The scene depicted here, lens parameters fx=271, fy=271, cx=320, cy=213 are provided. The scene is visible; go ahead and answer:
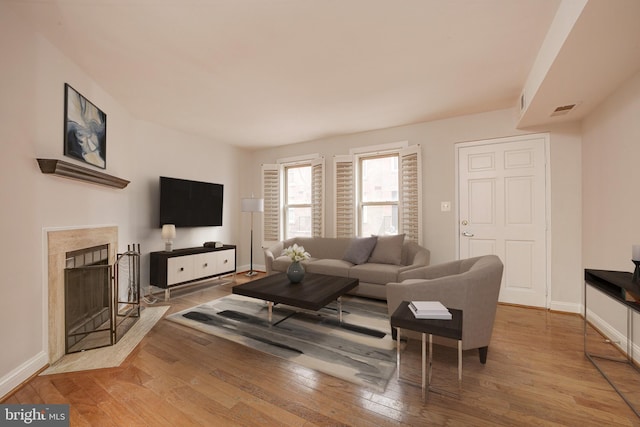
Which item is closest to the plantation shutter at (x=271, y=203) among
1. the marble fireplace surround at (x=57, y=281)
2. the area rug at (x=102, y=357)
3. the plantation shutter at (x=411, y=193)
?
the plantation shutter at (x=411, y=193)

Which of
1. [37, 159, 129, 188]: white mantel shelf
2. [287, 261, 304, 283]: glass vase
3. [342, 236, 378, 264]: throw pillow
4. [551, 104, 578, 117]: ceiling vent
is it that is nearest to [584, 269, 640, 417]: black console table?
[551, 104, 578, 117]: ceiling vent

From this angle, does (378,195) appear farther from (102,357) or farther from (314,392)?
(102,357)

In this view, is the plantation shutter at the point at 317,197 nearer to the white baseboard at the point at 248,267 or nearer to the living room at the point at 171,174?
the living room at the point at 171,174

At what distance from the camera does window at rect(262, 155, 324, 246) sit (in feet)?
17.7

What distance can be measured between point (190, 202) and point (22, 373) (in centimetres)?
297

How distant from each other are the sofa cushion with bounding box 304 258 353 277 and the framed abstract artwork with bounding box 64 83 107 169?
2.88 meters

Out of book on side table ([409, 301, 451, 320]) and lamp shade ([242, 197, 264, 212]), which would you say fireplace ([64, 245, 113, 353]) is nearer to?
lamp shade ([242, 197, 264, 212])

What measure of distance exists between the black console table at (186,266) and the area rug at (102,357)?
110 cm

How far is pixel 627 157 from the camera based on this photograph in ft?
7.79

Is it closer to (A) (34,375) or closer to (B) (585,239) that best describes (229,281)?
(A) (34,375)

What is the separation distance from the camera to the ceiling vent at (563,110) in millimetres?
2838

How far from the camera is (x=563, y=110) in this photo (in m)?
2.93

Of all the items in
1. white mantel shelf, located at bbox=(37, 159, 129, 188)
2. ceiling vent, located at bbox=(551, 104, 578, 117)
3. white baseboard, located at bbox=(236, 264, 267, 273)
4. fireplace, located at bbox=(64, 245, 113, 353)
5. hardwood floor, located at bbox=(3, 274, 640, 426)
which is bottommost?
hardwood floor, located at bbox=(3, 274, 640, 426)

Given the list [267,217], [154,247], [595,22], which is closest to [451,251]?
[595,22]
